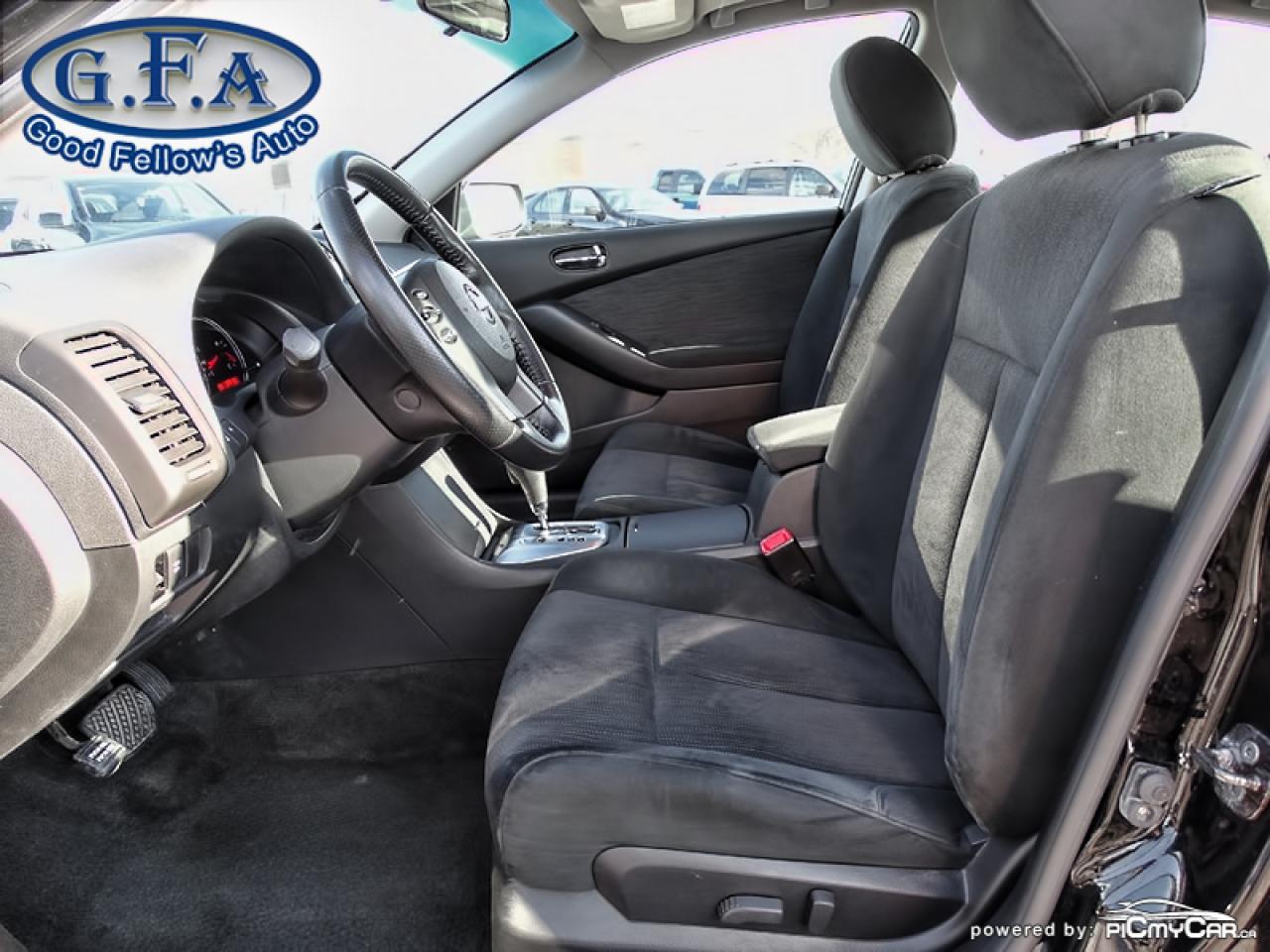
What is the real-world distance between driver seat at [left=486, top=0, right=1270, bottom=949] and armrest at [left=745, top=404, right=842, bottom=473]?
1.22 ft

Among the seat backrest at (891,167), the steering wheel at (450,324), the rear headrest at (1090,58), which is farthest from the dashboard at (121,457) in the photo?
the seat backrest at (891,167)

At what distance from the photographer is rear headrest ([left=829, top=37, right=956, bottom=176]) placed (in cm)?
197

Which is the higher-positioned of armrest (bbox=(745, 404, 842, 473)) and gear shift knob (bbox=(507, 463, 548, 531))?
armrest (bbox=(745, 404, 842, 473))

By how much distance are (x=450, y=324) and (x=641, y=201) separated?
1.49 meters

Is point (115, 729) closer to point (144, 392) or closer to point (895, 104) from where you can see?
point (144, 392)

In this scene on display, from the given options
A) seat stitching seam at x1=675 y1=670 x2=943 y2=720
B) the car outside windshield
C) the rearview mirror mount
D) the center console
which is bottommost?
the center console

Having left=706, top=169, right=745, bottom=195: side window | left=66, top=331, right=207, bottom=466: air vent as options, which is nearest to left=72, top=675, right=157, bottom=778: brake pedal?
left=66, top=331, right=207, bottom=466: air vent

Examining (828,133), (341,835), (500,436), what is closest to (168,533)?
(500,436)

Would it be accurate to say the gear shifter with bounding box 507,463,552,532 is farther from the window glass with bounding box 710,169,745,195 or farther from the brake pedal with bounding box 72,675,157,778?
the window glass with bounding box 710,169,745,195

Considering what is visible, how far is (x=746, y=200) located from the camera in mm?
2691

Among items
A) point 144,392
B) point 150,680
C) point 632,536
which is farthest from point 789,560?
point 150,680

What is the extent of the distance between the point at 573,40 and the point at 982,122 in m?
1.38

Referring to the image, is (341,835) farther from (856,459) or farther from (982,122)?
(982,122)

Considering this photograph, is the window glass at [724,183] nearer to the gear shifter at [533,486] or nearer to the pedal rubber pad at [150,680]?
the gear shifter at [533,486]
